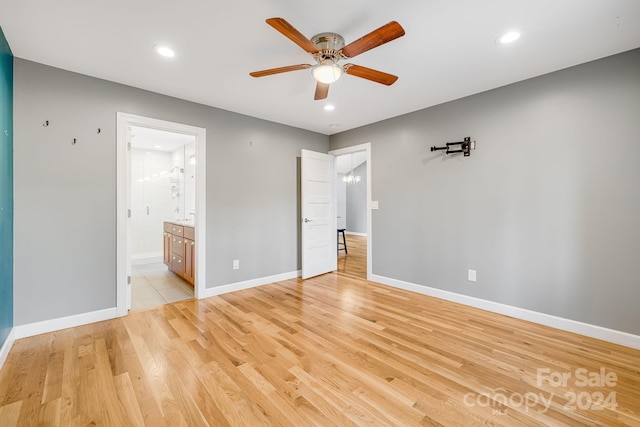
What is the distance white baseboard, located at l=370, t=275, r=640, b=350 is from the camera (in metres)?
2.34

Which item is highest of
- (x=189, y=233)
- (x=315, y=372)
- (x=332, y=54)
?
(x=332, y=54)

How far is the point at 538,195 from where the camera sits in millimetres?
2764

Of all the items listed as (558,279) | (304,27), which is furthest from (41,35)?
(558,279)

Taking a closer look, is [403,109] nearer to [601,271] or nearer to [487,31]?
[487,31]

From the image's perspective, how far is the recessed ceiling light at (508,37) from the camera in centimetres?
205

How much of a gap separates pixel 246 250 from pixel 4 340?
235 cm

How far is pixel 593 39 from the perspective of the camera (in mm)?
2133

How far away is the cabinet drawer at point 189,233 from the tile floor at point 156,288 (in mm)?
752

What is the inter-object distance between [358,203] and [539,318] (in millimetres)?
8203

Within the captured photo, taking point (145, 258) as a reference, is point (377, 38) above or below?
above

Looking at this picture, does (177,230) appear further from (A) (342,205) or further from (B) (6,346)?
(A) (342,205)

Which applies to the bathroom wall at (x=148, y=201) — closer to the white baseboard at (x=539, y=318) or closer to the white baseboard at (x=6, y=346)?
the white baseboard at (x=6, y=346)

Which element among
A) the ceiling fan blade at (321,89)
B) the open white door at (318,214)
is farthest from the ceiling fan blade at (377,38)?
the open white door at (318,214)

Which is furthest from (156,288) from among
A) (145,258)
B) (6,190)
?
(145,258)
